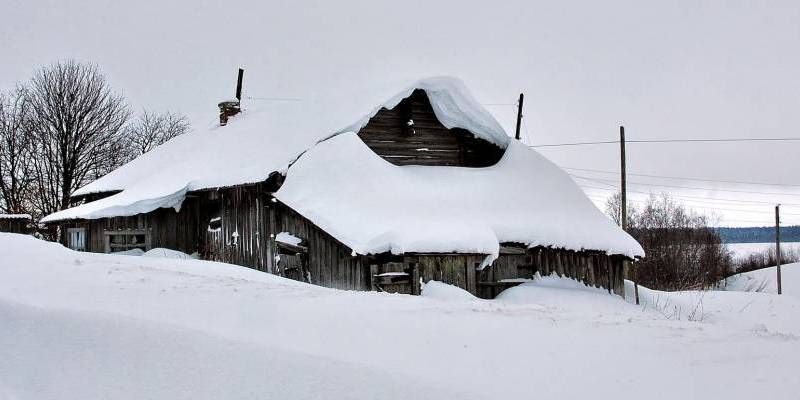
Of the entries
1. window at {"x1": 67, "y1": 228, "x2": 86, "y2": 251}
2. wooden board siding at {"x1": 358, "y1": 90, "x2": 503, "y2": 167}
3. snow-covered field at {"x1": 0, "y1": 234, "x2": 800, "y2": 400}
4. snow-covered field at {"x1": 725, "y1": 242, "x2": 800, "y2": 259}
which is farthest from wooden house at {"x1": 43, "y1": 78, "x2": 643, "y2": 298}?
snow-covered field at {"x1": 725, "y1": 242, "x2": 800, "y2": 259}

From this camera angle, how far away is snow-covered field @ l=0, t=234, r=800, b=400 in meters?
4.41

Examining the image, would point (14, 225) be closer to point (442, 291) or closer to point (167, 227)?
point (167, 227)

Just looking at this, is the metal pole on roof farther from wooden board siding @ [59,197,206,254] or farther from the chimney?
wooden board siding @ [59,197,206,254]

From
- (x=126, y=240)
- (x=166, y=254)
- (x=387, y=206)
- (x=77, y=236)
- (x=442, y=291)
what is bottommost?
(x=442, y=291)

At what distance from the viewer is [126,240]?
2286cm

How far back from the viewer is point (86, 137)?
37.2 metres

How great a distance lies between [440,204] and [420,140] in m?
3.33

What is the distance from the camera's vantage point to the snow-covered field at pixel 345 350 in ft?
14.5

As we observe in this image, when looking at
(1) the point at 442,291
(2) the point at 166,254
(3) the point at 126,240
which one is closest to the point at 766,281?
(2) the point at 166,254

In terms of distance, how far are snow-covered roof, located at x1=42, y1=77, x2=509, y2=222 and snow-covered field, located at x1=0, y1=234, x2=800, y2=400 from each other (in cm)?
1112

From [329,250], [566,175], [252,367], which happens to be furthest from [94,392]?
[566,175]

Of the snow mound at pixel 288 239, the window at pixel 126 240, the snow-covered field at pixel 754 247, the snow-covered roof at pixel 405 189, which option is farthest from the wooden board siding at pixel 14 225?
the snow-covered field at pixel 754 247

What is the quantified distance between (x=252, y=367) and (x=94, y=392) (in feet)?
3.58

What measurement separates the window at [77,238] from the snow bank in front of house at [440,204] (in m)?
10.7
